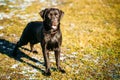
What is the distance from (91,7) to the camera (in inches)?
701

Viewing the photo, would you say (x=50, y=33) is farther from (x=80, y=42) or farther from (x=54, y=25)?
(x=80, y=42)

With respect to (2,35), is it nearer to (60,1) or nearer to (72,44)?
(72,44)

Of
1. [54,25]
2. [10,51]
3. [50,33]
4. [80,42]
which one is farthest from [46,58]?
[80,42]

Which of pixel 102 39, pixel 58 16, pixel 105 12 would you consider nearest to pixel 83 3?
pixel 105 12

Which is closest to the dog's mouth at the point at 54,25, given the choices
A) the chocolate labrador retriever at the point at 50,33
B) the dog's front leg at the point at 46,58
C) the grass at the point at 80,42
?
the chocolate labrador retriever at the point at 50,33

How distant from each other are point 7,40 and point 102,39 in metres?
4.83

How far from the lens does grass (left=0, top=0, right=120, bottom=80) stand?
905 cm

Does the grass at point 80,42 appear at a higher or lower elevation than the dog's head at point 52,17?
lower

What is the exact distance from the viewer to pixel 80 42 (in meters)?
12.1

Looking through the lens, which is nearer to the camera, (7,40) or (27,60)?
(27,60)

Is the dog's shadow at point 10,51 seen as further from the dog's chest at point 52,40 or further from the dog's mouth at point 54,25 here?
the dog's mouth at point 54,25

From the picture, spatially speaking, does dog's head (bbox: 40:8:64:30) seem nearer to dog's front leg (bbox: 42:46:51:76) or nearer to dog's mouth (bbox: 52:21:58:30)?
dog's mouth (bbox: 52:21:58:30)

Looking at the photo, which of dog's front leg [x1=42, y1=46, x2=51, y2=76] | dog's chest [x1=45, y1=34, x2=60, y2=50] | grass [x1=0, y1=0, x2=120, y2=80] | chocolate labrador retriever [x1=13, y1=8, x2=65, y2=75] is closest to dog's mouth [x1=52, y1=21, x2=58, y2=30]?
chocolate labrador retriever [x1=13, y1=8, x2=65, y2=75]

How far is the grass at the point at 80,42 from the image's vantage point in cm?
905
